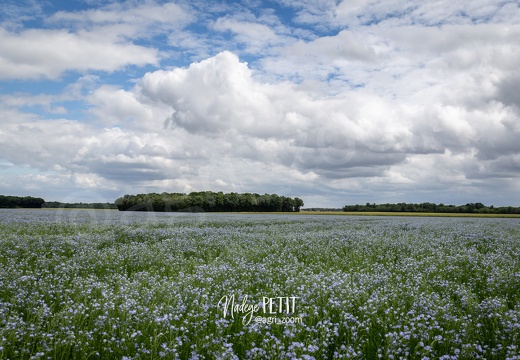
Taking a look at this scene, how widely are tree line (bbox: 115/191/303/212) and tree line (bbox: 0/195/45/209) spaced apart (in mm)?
16883

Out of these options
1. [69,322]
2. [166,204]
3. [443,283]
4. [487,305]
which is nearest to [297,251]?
[443,283]

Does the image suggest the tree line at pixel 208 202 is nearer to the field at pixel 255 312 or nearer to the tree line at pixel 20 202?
the tree line at pixel 20 202

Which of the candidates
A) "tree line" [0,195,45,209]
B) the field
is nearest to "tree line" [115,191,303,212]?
"tree line" [0,195,45,209]

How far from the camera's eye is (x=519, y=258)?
12.2 metres

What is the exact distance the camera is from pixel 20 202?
83188 mm

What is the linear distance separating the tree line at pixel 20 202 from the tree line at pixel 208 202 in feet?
55.4

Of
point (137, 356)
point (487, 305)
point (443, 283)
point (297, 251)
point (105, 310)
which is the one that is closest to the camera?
point (137, 356)

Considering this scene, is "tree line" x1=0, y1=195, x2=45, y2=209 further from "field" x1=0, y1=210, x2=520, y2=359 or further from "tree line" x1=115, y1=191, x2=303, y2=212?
"field" x1=0, y1=210, x2=520, y2=359

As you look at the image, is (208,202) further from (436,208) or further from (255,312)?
(255,312)

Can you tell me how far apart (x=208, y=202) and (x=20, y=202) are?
40.8m

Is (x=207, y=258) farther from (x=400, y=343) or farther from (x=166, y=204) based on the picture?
(x=166, y=204)

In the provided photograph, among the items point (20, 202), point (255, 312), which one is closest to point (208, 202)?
point (20, 202)

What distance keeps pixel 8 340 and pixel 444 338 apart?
18.1 feet

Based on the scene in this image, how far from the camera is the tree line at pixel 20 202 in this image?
268ft
